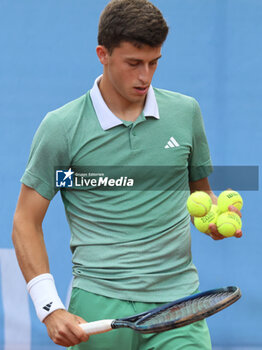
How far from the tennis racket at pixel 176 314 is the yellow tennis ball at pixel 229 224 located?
→ 174 millimetres

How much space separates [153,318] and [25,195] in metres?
0.58

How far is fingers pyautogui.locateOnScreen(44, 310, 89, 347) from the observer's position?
2.26m

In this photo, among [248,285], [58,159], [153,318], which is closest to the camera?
[153,318]

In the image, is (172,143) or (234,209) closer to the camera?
(234,209)

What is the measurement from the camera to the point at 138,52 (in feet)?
7.74

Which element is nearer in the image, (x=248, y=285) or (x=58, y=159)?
(x=58, y=159)

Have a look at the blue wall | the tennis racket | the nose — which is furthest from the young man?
the blue wall

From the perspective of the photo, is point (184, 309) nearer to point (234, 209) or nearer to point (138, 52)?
point (234, 209)

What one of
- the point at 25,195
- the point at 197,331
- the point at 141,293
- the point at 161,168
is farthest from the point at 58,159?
the point at 197,331

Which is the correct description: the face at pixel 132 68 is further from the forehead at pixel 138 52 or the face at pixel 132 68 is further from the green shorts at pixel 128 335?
the green shorts at pixel 128 335

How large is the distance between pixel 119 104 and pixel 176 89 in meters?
1.26

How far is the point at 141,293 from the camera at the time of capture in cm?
236

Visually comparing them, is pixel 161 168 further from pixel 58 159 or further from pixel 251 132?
pixel 251 132

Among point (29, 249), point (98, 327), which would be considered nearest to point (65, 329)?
point (98, 327)
